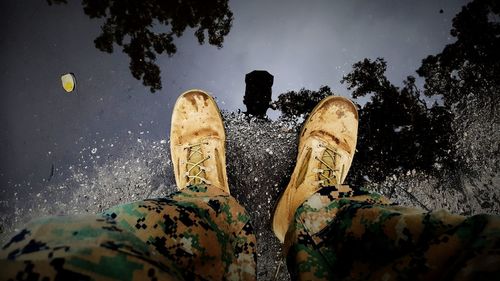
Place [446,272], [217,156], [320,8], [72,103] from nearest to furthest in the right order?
[446,272] → [217,156] → [320,8] → [72,103]

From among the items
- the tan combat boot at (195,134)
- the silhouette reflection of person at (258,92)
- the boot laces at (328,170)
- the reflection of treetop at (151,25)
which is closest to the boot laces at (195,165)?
the tan combat boot at (195,134)

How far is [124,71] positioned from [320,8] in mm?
1372

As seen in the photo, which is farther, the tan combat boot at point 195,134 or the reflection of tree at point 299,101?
the reflection of tree at point 299,101

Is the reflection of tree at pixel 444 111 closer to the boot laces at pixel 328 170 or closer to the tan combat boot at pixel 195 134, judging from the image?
the boot laces at pixel 328 170

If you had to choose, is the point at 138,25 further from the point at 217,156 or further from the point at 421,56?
the point at 421,56

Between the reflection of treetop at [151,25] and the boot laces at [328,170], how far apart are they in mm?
1004

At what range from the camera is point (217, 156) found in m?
1.72

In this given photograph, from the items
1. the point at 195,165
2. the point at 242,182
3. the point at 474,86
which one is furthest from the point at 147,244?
the point at 474,86

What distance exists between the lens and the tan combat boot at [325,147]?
1575 millimetres

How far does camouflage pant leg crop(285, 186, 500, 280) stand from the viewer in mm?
542

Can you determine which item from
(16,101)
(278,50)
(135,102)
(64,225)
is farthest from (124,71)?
(64,225)

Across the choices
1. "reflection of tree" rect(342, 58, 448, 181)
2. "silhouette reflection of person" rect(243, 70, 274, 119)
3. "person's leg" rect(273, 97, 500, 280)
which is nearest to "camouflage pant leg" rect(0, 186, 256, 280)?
"person's leg" rect(273, 97, 500, 280)

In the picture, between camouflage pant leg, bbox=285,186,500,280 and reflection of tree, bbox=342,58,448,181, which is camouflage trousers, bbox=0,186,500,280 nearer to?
camouflage pant leg, bbox=285,186,500,280

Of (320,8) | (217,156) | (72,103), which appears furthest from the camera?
(72,103)
